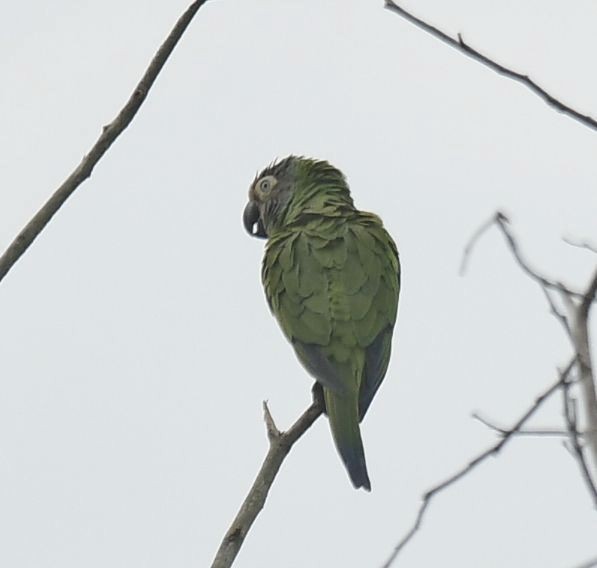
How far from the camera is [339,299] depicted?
6.68m

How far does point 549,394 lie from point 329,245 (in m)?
3.76

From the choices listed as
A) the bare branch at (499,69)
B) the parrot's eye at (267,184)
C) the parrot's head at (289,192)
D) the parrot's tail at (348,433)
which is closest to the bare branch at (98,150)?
the bare branch at (499,69)

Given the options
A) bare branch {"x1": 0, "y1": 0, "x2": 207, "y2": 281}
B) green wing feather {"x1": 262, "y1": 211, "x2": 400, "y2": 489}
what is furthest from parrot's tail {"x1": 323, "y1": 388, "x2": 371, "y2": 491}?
bare branch {"x1": 0, "y1": 0, "x2": 207, "y2": 281}

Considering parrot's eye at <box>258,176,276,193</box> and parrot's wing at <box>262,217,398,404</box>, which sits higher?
parrot's eye at <box>258,176,276,193</box>

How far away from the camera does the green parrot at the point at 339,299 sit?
6.16 metres

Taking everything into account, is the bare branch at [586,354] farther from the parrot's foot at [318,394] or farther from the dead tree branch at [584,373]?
the parrot's foot at [318,394]

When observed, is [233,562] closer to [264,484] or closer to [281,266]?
[264,484]

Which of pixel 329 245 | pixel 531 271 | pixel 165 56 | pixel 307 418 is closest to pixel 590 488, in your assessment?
pixel 531 271

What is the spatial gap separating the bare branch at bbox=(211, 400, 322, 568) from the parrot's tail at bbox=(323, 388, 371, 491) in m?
0.62

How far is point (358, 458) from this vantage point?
5.89 meters

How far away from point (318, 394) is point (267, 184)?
96.2 inches

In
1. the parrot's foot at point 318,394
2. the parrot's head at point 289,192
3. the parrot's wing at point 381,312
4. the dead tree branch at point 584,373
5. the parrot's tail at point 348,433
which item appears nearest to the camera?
the dead tree branch at point 584,373

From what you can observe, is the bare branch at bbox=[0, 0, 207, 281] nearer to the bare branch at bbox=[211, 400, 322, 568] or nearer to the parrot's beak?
the bare branch at bbox=[211, 400, 322, 568]

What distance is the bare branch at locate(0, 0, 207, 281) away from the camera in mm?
3686
